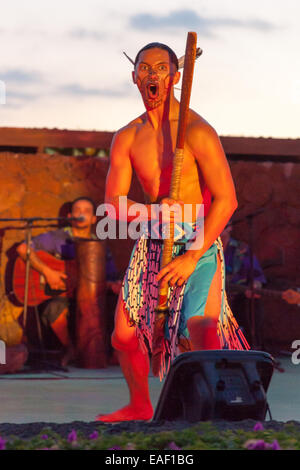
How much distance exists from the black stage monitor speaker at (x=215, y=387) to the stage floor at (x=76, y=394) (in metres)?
1.40

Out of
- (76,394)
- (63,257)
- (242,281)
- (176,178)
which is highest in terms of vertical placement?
(176,178)

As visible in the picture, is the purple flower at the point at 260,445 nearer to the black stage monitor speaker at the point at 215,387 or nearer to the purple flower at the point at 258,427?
the purple flower at the point at 258,427

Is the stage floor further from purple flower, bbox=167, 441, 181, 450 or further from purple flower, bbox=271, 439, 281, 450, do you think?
purple flower, bbox=271, 439, 281, 450

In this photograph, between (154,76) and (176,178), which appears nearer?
(176,178)

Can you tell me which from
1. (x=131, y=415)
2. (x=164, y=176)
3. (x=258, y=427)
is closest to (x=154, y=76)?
(x=164, y=176)

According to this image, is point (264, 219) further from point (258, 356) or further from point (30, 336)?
point (258, 356)

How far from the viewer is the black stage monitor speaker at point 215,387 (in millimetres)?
3178

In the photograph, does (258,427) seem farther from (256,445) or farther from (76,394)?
(76,394)

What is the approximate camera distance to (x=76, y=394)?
571 cm

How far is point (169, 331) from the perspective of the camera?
12.5 feet

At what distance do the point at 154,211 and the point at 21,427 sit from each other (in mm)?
1115

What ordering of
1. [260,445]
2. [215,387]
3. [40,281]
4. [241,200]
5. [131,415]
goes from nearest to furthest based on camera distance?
[260,445] < [215,387] < [131,415] < [40,281] < [241,200]

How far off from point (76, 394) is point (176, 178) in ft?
8.07

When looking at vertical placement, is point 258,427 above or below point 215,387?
below
